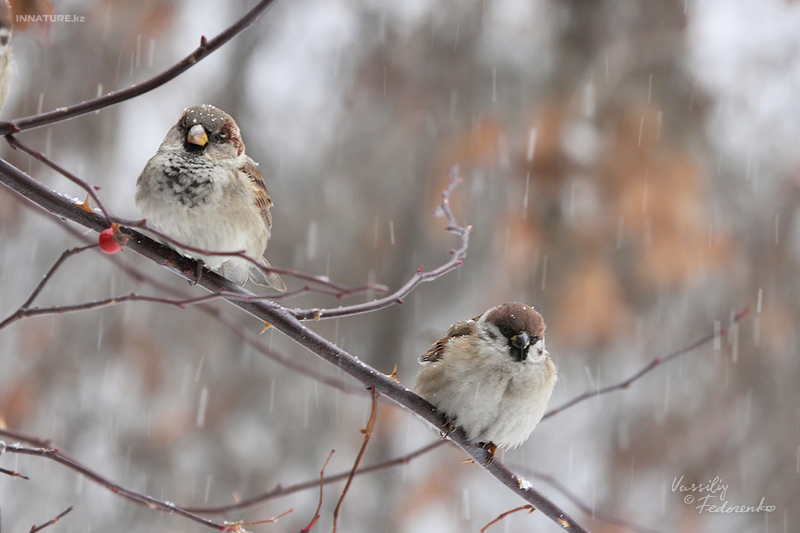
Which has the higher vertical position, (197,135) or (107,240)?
(197,135)

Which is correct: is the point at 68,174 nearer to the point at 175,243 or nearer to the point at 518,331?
the point at 175,243

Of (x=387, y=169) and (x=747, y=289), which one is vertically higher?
(x=387, y=169)

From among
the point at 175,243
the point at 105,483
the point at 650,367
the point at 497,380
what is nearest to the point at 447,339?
the point at 497,380

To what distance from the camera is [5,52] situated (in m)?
1.54

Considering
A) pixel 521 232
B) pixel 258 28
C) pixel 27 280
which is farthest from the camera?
pixel 258 28

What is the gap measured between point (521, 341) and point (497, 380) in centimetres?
17

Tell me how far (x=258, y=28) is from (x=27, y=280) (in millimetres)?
2883

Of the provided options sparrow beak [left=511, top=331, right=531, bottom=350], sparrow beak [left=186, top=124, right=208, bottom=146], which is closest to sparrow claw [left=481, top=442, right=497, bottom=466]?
sparrow beak [left=511, top=331, right=531, bottom=350]

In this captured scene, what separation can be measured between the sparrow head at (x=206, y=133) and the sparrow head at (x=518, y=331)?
1097 mm

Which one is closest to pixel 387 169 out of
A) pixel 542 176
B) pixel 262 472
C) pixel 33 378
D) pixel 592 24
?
pixel 542 176

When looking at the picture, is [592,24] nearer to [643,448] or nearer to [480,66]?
[480,66]

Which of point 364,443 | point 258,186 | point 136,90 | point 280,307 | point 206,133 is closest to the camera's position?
point 136,90

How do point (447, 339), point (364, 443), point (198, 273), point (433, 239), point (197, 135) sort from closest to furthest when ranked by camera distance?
1. point (364, 443)
2. point (198, 273)
3. point (197, 135)
4. point (447, 339)
5. point (433, 239)

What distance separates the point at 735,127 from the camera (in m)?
5.46
